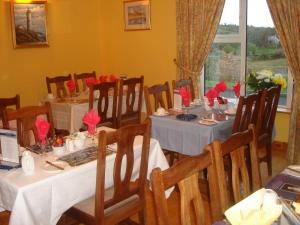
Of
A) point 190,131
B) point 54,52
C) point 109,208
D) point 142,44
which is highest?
point 142,44

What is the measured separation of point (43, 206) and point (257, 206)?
1.29m

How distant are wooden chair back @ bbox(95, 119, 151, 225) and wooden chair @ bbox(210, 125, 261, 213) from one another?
0.58 metres

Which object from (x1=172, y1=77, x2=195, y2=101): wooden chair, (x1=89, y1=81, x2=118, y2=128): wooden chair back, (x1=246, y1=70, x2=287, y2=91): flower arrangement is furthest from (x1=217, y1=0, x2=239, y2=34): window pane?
(x1=89, y1=81, x2=118, y2=128): wooden chair back

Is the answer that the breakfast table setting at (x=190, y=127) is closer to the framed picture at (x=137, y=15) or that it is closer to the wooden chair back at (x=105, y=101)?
the wooden chair back at (x=105, y=101)

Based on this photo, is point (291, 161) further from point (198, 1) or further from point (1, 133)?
point (1, 133)

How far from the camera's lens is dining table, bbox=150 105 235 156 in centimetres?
318

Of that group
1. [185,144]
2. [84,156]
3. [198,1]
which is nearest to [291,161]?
[185,144]

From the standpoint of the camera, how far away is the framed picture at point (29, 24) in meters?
5.06

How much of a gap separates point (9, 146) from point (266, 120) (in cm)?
228

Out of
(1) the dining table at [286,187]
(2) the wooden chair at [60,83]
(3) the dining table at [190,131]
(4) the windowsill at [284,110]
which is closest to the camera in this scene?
(1) the dining table at [286,187]

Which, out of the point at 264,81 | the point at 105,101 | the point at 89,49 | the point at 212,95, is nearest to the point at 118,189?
the point at 212,95

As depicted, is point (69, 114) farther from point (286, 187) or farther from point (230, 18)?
point (286, 187)

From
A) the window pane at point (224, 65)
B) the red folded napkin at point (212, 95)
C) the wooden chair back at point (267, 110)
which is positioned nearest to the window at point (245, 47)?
the window pane at point (224, 65)

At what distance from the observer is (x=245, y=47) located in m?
4.75
